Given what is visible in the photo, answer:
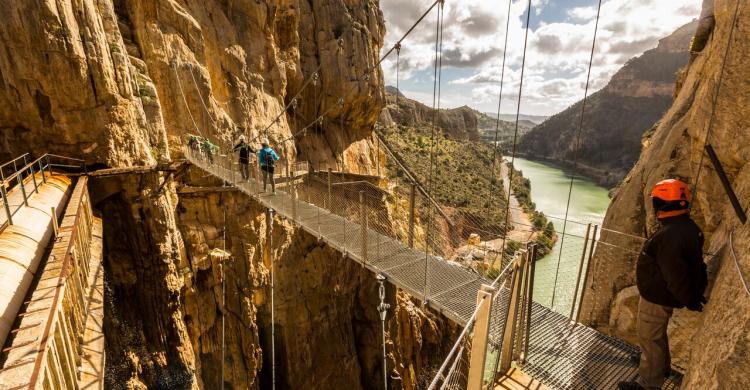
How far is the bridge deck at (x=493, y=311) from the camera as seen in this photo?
2.31 meters

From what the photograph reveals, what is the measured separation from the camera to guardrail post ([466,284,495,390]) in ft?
5.85

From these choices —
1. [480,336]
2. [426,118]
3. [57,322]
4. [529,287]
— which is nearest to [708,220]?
[529,287]

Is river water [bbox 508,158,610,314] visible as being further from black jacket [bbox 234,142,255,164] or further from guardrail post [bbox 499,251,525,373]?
black jacket [bbox 234,142,255,164]

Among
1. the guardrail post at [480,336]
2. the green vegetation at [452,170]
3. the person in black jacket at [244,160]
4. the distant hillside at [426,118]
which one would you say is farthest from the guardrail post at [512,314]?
the distant hillside at [426,118]

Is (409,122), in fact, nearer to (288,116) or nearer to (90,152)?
(288,116)

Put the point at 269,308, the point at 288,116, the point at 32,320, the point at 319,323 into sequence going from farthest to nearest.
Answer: the point at 288,116
the point at 319,323
the point at 269,308
the point at 32,320

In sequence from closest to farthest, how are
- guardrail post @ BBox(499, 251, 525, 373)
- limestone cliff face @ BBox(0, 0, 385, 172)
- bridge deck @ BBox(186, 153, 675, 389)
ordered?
guardrail post @ BBox(499, 251, 525, 373) → bridge deck @ BBox(186, 153, 675, 389) → limestone cliff face @ BBox(0, 0, 385, 172)

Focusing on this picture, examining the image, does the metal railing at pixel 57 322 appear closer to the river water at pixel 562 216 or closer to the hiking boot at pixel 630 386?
the hiking boot at pixel 630 386

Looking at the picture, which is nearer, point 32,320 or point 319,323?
point 32,320

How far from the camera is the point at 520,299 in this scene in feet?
7.55

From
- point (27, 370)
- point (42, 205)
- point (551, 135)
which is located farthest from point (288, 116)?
point (551, 135)

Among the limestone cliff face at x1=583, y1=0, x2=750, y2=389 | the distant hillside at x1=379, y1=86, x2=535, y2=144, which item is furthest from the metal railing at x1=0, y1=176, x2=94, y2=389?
the distant hillside at x1=379, y1=86, x2=535, y2=144

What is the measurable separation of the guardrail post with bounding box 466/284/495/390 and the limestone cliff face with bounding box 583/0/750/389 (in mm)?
858

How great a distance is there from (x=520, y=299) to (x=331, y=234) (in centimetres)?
321
